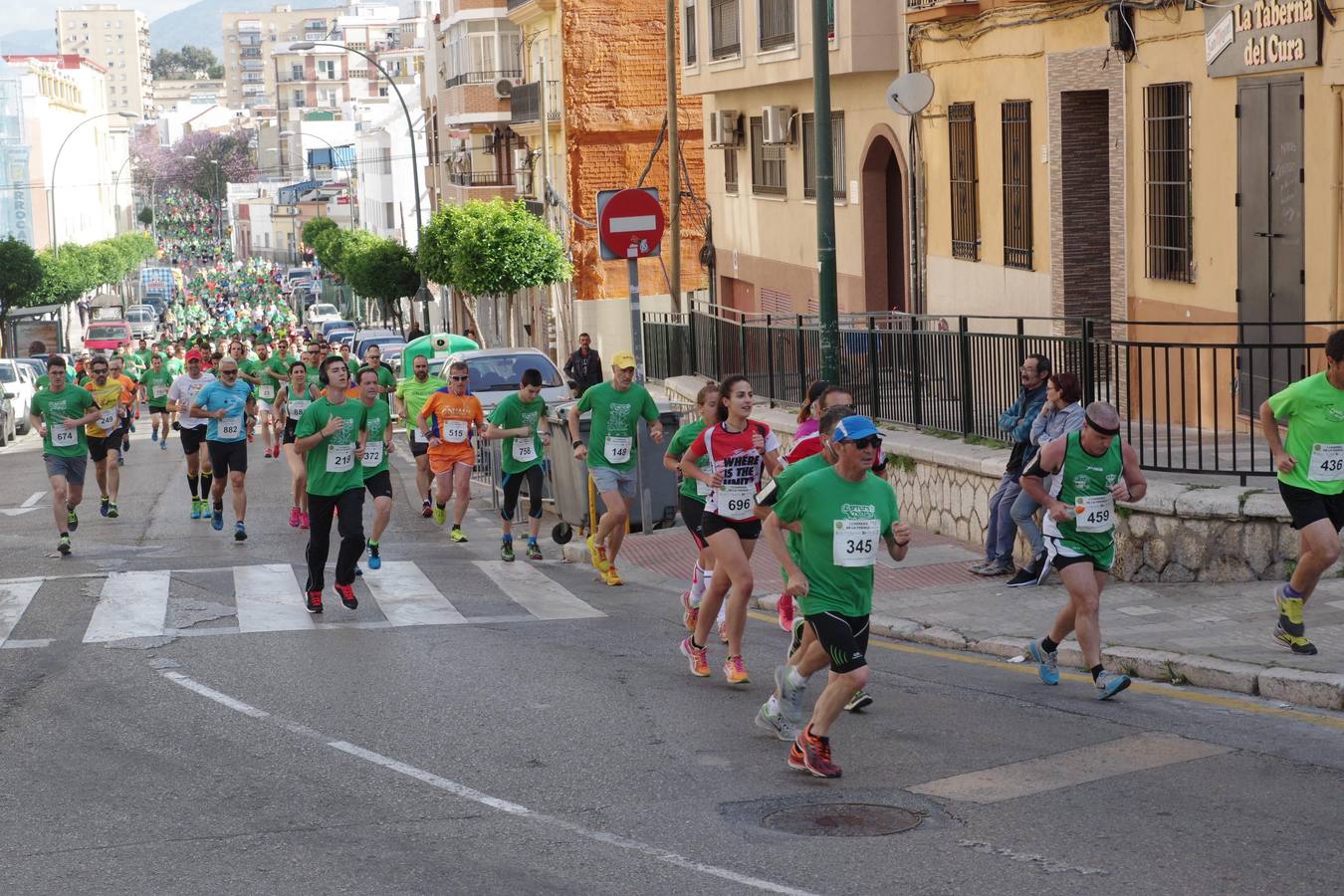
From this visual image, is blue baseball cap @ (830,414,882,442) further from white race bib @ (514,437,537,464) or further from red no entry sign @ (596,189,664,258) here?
white race bib @ (514,437,537,464)

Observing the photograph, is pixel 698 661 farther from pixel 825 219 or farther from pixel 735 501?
pixel 825 219

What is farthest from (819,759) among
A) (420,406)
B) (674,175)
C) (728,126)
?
(728,126)

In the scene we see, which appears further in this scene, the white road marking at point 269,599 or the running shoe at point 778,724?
the white road marking at point 269,599

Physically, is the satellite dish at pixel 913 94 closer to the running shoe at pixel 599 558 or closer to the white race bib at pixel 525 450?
the white race bib at pixel 525 450

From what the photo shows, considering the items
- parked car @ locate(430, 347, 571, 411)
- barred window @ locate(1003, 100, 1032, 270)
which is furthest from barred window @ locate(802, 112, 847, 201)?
barred window @ locate(1003, 100, 1032, 270)

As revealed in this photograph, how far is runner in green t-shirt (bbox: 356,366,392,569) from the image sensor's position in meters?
14.2

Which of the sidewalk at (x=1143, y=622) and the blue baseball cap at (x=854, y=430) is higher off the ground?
the blue baseball cap at (x=854, y=430)

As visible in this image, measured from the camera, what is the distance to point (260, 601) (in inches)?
551

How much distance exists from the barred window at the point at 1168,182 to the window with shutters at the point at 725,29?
14.0 metres

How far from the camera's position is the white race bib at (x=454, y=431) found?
58.6 ft

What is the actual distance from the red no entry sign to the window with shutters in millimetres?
14529

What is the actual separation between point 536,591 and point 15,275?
206 feet

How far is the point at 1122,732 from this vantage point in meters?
8.89

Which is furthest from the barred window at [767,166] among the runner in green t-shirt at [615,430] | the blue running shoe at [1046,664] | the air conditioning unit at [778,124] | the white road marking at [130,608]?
the blue running shoe at [1046,664]
